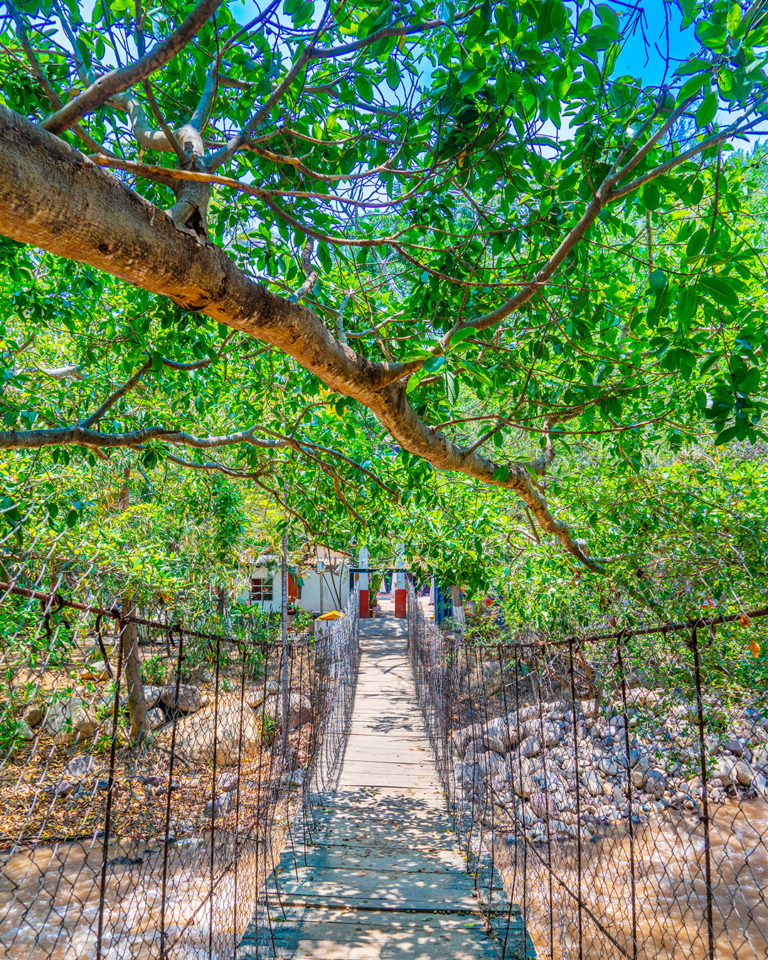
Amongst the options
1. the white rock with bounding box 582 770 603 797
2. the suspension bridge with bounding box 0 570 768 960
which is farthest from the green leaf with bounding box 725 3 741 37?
the white rock with bounding box 582 770 603 797

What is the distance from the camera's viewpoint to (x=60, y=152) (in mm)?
1059

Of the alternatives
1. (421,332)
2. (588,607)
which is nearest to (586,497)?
(588,607)

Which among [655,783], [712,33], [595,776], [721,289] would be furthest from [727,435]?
[655,783]

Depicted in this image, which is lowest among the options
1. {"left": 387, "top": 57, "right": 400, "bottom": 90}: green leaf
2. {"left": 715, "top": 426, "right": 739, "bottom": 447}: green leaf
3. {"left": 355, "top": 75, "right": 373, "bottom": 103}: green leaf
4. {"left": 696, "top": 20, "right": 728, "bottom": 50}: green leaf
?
{"left": 715, "top": 426, "right": 739, "bottom": 447}: green leaf

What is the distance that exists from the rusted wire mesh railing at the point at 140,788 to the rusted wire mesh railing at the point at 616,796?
1446mm

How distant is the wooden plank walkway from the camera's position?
3.06m

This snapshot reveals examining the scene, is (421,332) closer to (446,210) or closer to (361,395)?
(446,210)

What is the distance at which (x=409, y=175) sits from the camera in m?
2.49

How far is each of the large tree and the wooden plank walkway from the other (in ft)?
8.23

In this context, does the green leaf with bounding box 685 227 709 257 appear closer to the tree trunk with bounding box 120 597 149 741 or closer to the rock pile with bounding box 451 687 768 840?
the rock pile with bounding box 451 687 768 840

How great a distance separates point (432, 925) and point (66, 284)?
4529 millimetres

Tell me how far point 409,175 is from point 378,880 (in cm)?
420

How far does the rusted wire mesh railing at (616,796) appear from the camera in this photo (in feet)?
11.0

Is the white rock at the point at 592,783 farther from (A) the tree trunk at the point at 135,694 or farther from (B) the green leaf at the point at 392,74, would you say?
(B) the green leaf at the point at 392,74
